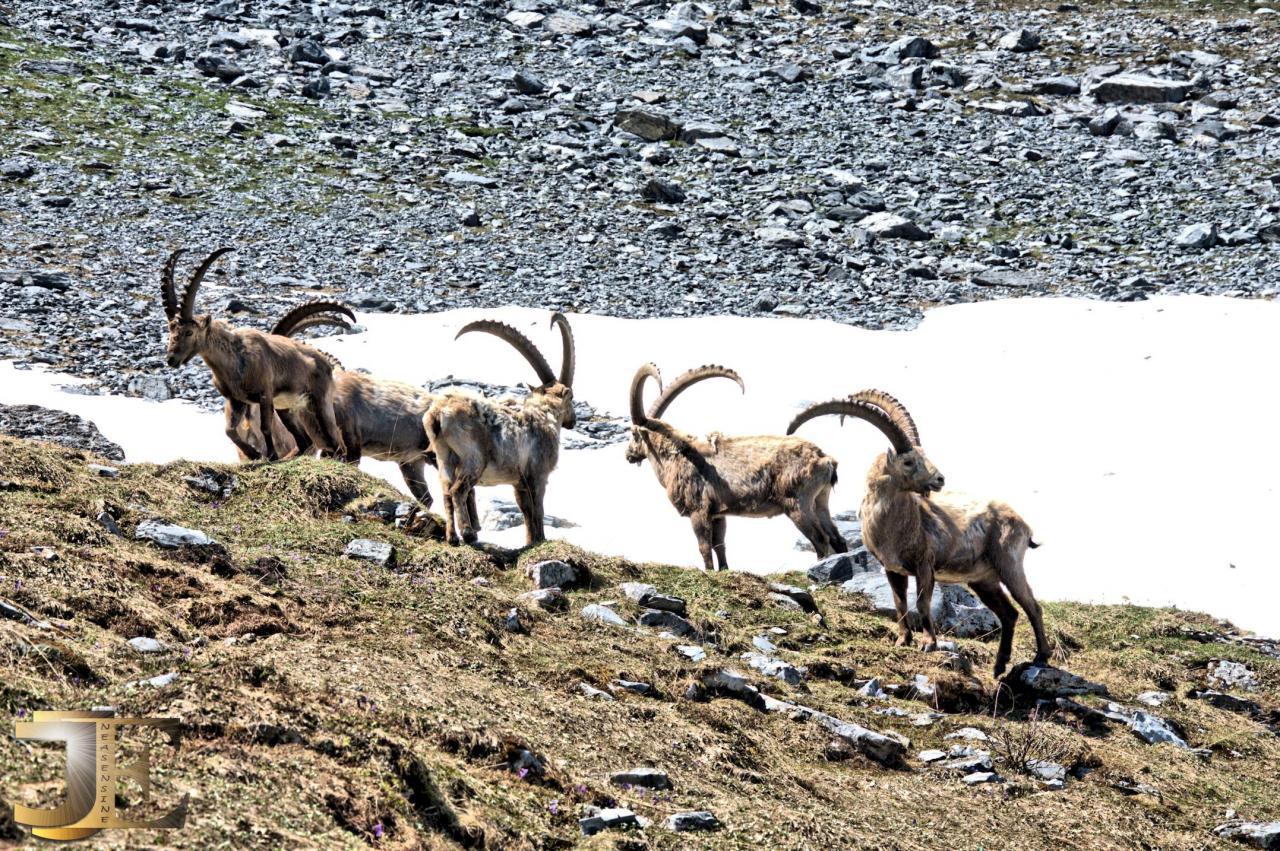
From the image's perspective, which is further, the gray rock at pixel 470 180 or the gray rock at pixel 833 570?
the gray rock at pixel 470 180

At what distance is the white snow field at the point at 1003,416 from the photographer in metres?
21.8

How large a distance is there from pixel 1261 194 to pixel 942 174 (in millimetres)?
8789

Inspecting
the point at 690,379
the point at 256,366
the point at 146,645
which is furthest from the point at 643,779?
the point at 690,379

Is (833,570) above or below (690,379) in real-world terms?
below

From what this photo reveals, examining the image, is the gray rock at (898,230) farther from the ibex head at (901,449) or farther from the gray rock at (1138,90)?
the ibex head at (901,449)

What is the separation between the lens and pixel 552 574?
14.5 m

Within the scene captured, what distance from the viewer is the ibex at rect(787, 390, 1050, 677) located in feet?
49.4

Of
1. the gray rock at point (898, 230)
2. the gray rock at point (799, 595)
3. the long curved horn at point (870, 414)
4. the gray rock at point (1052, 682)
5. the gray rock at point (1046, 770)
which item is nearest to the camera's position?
the gray rock at point (1046, 770)

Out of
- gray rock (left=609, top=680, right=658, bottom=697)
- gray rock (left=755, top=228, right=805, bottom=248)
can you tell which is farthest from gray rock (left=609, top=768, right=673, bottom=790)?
gray rock (left=755, top=228, right=805, bottom=248)

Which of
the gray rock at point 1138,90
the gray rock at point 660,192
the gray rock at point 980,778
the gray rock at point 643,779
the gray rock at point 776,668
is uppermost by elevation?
the gray rock at point 1138,90

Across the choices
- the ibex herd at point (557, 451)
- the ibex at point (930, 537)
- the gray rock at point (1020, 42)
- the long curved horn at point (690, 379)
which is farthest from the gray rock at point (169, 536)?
the gray rock at point (1020, 42)

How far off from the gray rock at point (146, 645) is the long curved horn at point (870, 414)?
8.16m

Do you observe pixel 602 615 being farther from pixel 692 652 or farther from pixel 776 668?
pixel 776 668

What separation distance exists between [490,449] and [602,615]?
13.1 ft
